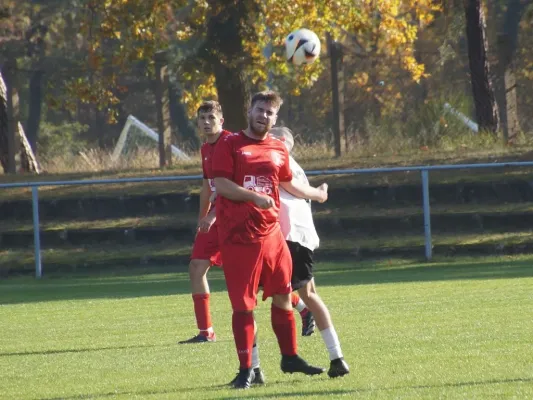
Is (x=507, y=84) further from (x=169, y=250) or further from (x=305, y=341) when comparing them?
(x=305, y=341)

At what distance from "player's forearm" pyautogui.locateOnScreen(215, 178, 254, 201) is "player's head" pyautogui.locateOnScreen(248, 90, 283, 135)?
1.29 feet

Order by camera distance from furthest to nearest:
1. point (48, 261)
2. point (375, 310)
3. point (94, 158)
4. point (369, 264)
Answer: point (94, 158) < point (48, 261) < point (369, 264) < point (375, 310)

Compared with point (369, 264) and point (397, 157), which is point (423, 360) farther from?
point (397, 157)

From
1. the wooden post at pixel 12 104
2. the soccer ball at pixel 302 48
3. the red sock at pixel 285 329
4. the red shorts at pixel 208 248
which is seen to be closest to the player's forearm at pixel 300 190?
the red sock at pixel 285 329

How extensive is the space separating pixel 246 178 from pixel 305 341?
3.00 meters

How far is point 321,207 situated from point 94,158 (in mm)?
8587

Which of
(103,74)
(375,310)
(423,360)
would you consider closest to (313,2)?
(103,74)

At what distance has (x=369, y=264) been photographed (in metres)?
19.8

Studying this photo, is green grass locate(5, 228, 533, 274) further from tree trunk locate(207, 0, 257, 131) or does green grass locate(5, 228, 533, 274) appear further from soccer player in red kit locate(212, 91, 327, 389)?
soccer player in red kit locate(212, 91, 327, 389)

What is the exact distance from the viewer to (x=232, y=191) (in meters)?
7.62

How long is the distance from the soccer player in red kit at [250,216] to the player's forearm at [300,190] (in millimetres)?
139

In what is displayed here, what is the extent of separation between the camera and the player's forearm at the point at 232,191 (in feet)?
24.9

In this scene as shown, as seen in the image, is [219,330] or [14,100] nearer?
[219,330]

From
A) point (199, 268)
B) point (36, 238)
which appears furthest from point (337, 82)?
point (199, 268)
